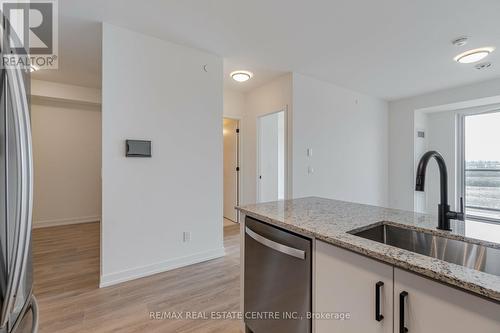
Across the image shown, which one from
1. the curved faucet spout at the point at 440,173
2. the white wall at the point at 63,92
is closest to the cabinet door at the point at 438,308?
the curved faucet spout at the point at 440,173

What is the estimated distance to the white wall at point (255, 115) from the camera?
3.78 metres

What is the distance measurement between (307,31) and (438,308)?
265 cm

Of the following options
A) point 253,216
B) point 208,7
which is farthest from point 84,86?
point 253,216

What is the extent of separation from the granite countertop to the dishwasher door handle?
3.8 inches

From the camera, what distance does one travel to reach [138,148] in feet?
8.30

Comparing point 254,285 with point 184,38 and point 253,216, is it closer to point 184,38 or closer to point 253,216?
point 253,216

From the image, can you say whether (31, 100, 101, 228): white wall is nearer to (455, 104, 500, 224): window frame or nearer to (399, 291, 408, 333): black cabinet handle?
(399, 291, 408, 333): black cabinet handle

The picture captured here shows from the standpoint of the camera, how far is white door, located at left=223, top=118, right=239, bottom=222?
4844 millimetres

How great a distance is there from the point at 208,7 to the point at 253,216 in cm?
194

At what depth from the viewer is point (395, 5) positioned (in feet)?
6.90

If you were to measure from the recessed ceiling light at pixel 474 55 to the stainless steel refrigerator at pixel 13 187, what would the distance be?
435 centimetres

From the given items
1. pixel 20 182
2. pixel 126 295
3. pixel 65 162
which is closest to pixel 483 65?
pixel 20 182

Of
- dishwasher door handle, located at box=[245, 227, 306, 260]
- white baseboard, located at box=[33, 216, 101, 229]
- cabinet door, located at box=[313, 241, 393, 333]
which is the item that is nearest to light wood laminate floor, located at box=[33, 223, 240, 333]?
dishwasher door handle, located at box=[245, 227, 306, 260]

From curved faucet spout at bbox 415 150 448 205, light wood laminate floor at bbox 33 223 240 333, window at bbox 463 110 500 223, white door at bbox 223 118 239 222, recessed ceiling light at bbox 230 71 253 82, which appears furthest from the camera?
white door at bbox 223 118 239 222
